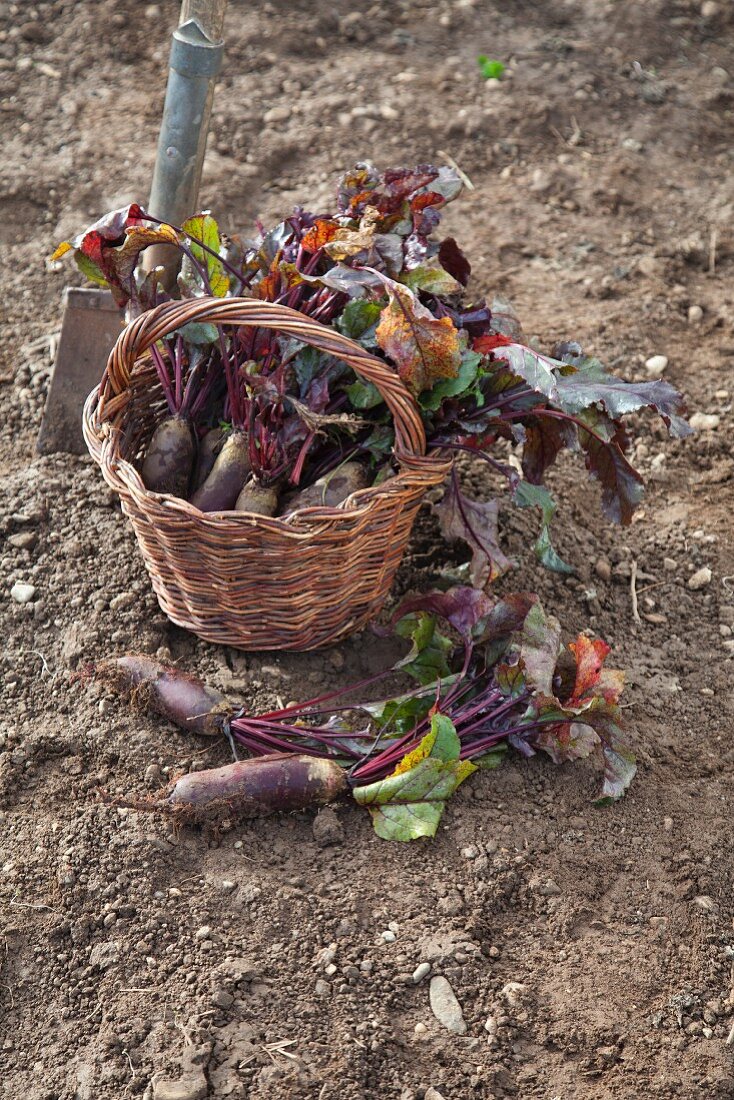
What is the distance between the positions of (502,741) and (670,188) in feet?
9.86

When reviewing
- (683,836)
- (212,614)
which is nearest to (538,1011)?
(683,836)

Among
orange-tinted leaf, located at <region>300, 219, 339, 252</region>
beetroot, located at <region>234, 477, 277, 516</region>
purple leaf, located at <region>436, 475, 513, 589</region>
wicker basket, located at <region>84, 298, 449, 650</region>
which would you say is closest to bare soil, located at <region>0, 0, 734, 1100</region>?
wicker basket, located at <region>84, 298, 449, 650</region>

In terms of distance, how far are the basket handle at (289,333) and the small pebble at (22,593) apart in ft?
2.40

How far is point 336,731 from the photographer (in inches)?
100

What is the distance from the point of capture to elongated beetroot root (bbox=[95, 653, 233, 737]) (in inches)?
99.3

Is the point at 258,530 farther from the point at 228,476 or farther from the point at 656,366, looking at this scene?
the point at 656,366

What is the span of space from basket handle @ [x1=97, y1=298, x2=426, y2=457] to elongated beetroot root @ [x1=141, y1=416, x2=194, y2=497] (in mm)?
203

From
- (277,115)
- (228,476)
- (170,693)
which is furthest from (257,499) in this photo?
(277,115)

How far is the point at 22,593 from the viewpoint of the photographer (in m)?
2.88

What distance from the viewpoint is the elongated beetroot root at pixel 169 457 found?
103 inches

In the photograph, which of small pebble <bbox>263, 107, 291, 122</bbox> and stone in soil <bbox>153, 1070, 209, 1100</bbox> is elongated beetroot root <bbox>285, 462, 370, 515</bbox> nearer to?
stone in soil <bbox>153, 1070, 209, 1100</bbox>

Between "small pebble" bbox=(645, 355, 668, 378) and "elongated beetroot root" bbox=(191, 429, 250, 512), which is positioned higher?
"elongated beetroot root" bbox=(191, 429, 250, 512)

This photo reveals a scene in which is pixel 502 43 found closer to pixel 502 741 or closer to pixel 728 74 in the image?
pixel 728 74

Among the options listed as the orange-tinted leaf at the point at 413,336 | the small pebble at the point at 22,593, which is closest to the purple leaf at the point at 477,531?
the orange-tinted leaf at the point at 413,336
